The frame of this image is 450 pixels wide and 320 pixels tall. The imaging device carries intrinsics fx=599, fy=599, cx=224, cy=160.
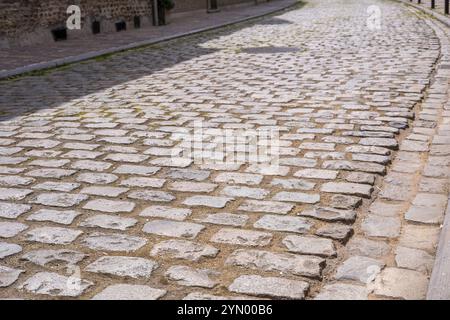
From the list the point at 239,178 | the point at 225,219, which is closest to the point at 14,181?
the point at 239,178

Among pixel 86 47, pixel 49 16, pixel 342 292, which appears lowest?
pixel 342 292

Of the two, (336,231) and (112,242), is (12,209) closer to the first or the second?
(112,242)

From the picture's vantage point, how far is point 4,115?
6961 mm

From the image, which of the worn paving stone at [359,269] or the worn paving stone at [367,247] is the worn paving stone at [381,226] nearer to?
the worn paving stone at [367,247]

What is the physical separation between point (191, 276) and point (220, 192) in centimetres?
126

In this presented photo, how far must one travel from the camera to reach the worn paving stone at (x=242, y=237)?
336cm

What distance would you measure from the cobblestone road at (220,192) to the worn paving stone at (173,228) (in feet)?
0.05

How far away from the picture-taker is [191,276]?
9.77 ft

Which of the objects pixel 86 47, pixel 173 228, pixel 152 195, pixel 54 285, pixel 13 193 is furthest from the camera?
pixel 86 47

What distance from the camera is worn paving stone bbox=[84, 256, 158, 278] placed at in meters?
3.02

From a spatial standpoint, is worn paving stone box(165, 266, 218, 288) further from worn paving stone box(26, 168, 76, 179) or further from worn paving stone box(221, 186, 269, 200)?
worn paving stone box(26, 168, 76, 179)

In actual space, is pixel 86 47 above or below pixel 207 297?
above

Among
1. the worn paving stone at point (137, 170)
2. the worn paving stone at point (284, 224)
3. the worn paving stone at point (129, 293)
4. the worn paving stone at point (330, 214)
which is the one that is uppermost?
the worn paving stone at point (137, 170)

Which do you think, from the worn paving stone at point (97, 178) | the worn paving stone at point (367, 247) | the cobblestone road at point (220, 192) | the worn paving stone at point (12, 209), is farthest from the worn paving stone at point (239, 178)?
the worn paving stone at point (12, 209)
